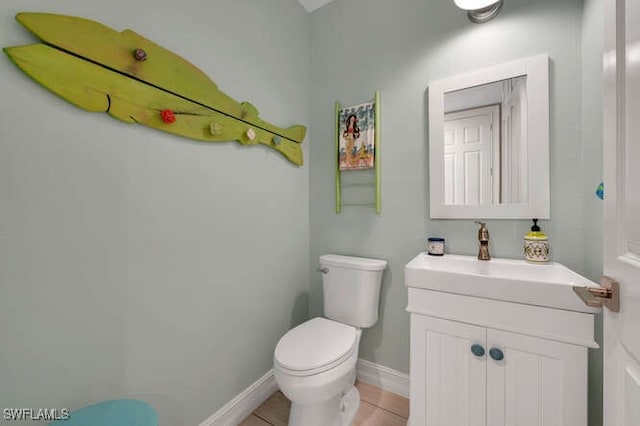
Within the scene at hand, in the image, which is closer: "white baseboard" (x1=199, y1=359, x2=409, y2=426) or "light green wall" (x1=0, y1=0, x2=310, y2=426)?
"light green wall" (x1=0, y1=0, x2=310, y2=426)

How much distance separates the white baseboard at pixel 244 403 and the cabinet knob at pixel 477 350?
1184 millimetres

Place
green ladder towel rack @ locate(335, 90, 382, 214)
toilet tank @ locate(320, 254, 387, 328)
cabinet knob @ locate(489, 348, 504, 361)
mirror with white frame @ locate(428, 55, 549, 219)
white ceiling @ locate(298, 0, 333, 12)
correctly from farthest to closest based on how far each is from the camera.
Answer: white ceiling @ locate(298, 0, 333, 12), green ladder towel rack @ locate(335, 90, 382, 214), toilet tank @ locate(320, 254, 387, 328), mirror with white frame @ locate(428, 55, 549, 219), cabinet knob @ locate(489, 348, 504, 361)

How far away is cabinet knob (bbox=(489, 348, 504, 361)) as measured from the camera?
3.05 ft

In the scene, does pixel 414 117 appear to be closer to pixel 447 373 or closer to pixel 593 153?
pixel 593 153

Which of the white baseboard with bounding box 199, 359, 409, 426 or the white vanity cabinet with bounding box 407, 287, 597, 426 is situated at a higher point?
the white vanity cabinet with bounding box 407, 287, 597, 426

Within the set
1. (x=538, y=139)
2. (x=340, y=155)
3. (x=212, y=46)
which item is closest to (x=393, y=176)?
(x=340, y=155)

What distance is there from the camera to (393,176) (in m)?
1.61

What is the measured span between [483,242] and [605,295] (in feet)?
2.54

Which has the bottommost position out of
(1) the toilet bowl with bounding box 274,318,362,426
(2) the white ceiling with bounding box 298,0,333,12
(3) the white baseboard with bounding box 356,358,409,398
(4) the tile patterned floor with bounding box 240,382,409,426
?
(4) the tile patterned floor with bounding box 240,382,409,426

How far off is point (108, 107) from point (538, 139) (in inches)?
73.1

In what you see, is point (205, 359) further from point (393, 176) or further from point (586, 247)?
point (586, 247)

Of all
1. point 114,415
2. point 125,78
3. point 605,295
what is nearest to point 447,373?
point 605,295

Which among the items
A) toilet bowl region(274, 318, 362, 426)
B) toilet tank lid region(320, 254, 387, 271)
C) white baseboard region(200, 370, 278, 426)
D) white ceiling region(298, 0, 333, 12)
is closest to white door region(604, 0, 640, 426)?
toilet bowl region(274, 318, 362, 426)

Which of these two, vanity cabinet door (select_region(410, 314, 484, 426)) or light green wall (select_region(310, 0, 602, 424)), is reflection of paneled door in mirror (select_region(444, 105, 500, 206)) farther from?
vanity cabinet door (select_region(410, 314, 484, 426))
